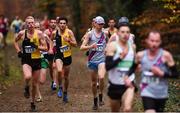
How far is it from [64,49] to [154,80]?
692 cm

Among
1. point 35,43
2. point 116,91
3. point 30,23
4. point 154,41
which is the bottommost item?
point 116,91

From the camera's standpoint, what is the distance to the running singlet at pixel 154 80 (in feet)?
31.5

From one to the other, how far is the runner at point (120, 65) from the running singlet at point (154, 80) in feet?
1.36

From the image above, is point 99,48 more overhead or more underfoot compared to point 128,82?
more overhead

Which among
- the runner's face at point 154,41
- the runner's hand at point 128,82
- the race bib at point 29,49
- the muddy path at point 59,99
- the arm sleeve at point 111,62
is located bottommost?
the muddy path at point 59,99

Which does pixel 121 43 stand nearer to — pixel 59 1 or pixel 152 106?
pixel 152 106

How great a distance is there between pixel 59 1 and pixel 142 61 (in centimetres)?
4574

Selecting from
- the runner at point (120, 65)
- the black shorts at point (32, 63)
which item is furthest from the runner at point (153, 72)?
the black shorts at point (32, 63)

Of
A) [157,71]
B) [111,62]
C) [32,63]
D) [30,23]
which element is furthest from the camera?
[32,63]

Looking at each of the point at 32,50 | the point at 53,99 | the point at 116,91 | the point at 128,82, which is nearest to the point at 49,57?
the point at 53,99

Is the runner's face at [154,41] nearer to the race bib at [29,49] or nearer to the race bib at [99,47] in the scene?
the race bib at [99,47]

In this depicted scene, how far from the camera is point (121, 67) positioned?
10258mm

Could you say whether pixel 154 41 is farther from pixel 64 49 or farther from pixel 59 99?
pixel 59 99

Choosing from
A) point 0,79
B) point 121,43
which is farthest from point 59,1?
point 121,43
